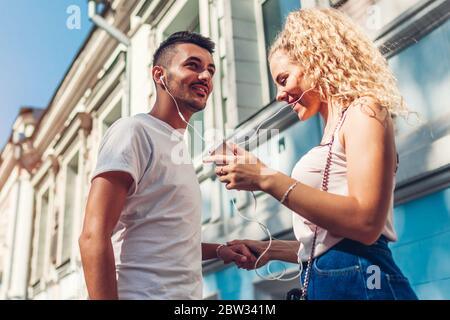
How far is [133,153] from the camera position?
1266 mm

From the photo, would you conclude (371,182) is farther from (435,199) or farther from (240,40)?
(240,40)

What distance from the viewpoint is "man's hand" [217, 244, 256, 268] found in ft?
5.31

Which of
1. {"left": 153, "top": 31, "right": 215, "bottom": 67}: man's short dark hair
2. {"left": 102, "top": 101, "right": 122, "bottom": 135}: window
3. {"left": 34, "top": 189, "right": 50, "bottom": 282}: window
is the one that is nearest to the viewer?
{"left": 153, "top": 31, "right": 215, "bottom": 67}: man's short dark hair

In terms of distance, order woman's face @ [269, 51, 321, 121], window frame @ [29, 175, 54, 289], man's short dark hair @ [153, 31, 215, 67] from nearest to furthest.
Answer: woman's face @ [269, 51, 321, 121] < man's short dark hair @ [153, 31, 215, 67] < window frame @ [29, 175, 54, 289]

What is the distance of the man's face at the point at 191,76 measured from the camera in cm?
159

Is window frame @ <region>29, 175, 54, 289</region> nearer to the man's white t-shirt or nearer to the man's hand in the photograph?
the man's hand

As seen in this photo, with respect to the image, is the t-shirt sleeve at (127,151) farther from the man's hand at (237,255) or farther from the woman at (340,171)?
the man's hand at (237,255)

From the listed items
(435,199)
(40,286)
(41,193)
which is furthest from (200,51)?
(41,193)

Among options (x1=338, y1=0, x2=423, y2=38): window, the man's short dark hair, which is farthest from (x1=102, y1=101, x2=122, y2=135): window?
the man's short dark hair

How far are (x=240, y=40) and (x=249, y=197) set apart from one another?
1.00 metres

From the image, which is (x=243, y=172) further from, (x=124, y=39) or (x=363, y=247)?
(x=124, y=39)

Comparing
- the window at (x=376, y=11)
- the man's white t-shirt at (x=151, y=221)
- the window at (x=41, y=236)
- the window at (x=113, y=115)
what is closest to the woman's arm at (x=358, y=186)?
the man's white t-shirt at (x=151, y=221)

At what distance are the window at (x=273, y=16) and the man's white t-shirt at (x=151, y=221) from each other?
179 centimetres
